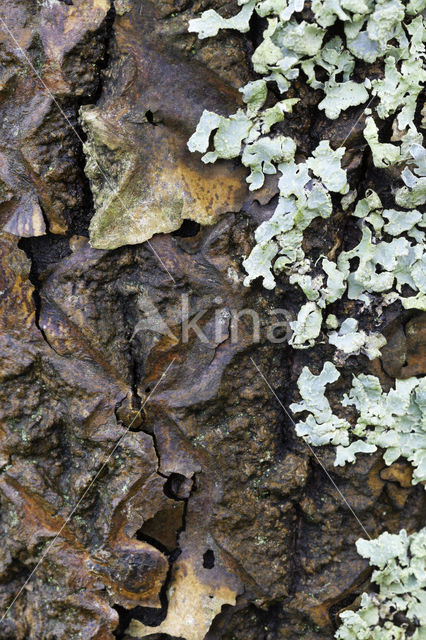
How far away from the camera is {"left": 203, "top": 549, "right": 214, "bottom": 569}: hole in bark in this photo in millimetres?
1757

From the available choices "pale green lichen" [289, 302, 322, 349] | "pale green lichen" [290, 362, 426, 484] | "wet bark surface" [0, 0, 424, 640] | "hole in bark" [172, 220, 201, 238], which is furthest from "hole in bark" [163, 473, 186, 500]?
"hole in bark" [172, 220, 201, 238]

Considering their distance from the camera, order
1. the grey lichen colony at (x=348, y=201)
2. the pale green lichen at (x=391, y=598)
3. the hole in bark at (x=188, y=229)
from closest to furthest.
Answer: the grey lichen colony at (x=348, y=201) → the hole in bark at (x=188, y=229) → the pale green lichen at (x=391, y=598)

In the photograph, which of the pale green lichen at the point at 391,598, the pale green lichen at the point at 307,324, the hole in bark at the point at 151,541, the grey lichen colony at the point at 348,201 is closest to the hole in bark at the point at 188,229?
the grey lichen colony at the point at 348,201

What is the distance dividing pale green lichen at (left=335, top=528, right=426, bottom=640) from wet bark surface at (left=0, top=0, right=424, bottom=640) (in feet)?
0.25

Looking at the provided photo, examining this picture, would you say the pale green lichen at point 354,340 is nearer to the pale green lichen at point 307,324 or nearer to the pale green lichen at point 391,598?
the pale green lichen at point 307,324

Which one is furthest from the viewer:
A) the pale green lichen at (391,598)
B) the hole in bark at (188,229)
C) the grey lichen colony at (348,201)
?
the pale green lichen at (391,598)

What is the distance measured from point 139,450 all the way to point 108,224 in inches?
25.7

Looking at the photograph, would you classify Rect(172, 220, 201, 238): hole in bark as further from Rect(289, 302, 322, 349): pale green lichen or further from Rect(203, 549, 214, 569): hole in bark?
Rect(203, 549, 214, 569): hole in bark

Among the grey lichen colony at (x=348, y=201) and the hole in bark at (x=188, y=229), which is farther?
the hole in bark at (x=188, y=229)

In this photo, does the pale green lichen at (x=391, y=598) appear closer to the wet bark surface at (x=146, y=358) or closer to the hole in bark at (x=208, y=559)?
the wet bark surface at (x=146, y=358)

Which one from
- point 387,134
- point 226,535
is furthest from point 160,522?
point 387,134

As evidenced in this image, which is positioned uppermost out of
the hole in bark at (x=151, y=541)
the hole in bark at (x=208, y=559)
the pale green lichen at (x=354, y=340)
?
the pale green lichen at (x=354, y=340)

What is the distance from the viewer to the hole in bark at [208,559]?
176 centimetres

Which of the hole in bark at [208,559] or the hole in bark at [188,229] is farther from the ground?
the hole in bark at [188,229]
